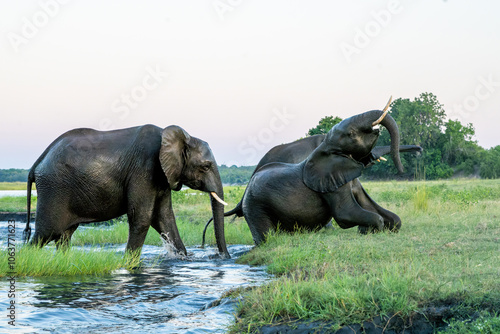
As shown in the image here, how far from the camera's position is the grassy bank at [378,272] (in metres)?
5.42

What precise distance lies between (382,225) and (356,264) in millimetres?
2651

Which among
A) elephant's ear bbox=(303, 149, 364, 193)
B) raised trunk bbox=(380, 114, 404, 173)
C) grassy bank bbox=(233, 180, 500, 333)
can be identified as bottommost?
grassy bank bbox=(233, 180, 500, 333)

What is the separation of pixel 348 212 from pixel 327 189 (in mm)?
489

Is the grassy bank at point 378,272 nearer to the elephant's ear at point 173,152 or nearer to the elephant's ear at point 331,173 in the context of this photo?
the elephant's ear at point 331,173

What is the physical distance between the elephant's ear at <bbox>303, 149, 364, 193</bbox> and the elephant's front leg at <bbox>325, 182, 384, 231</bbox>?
14 cm

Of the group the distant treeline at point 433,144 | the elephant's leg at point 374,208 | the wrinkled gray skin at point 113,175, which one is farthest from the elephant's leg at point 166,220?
the distant treeline at point 433,144

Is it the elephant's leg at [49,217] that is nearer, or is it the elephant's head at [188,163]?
the elephant's head at [188,163]

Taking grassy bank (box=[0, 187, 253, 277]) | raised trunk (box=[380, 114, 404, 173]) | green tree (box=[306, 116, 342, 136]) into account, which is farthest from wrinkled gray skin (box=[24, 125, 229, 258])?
green tree (box=[306, 116, 342, 136])

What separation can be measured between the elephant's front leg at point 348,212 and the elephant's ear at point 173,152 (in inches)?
95.0

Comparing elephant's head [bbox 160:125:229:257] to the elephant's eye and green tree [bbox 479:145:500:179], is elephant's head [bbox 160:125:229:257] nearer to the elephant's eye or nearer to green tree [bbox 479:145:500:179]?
the elephant's eye

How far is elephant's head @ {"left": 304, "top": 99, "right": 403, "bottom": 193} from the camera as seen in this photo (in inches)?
380

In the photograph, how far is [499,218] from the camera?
1141 cm

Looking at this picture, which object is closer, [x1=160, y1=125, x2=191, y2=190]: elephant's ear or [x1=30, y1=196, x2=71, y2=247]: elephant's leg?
[x1=160, y1=125, x2=191, y2=190]: elephant's ear

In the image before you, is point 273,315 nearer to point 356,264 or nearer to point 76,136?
point 356,264
